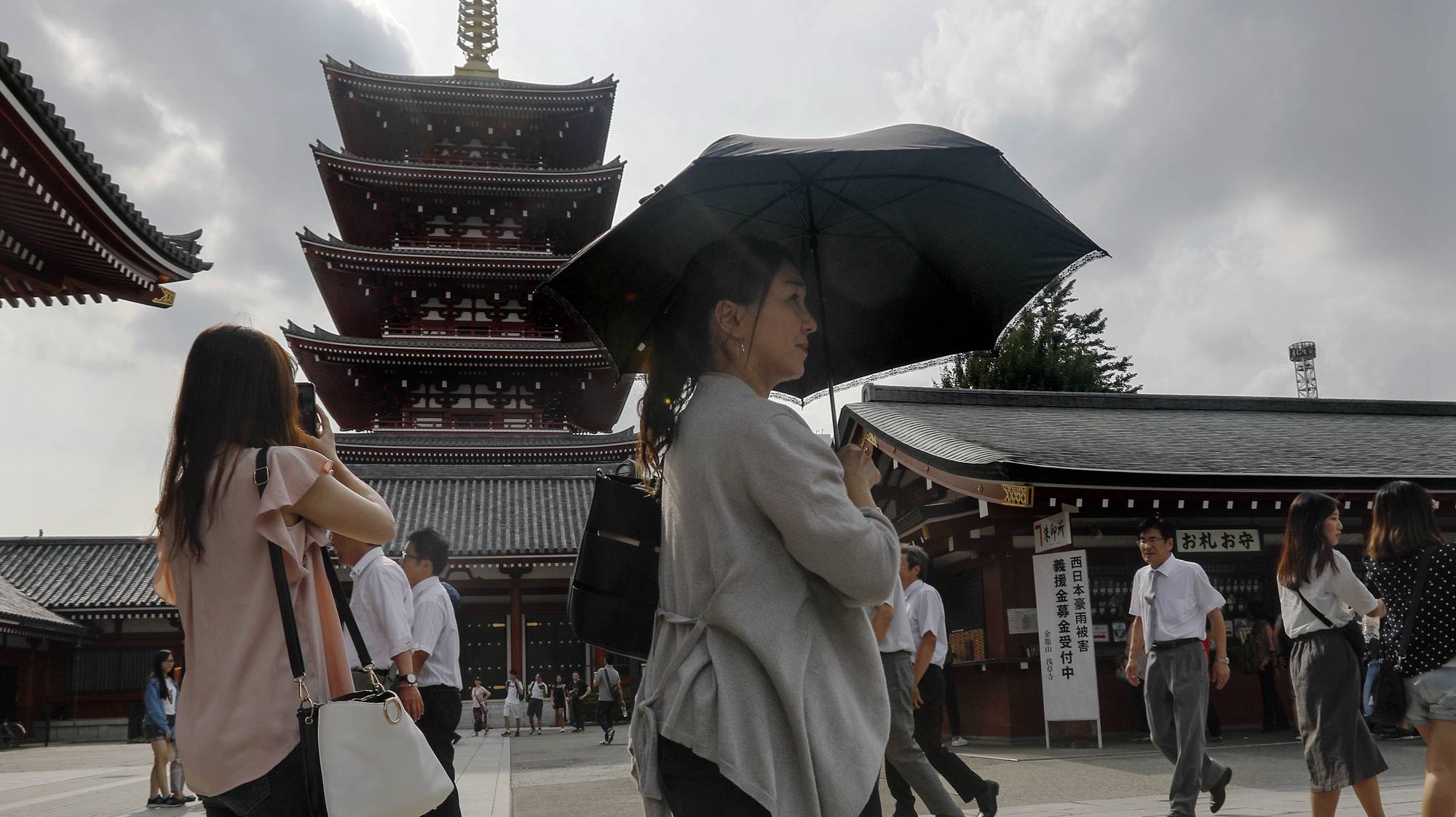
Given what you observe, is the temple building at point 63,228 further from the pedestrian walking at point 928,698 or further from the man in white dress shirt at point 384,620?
the pedestrian walking at point 928,698

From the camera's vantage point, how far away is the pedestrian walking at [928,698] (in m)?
5.46

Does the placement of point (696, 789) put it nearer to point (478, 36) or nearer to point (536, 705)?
point (536, 705)

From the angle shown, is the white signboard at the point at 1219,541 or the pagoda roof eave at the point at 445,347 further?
the pagoda roof eave at the point at 445,347

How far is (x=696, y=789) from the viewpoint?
62.8 inches

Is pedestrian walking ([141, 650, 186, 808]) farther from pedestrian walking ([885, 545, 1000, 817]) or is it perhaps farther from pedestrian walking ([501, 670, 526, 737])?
pedestrian walking ([501, 670, 526, 737])

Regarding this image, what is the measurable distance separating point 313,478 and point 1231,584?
1144cm

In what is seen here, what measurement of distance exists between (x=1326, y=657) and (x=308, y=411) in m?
4.24

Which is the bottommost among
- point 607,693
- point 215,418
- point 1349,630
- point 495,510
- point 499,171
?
point 607,693

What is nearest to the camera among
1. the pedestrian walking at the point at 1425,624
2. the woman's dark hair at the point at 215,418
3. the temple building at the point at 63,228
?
the woman's dark hair at the point at 215,418

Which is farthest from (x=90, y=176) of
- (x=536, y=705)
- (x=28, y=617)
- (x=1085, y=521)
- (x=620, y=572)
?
(x=28, y=617)

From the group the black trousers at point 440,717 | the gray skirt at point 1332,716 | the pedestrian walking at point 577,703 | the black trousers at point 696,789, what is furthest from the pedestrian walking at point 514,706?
the black trousers at point 696,789

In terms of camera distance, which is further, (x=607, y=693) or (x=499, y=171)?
(x=499, y=171)

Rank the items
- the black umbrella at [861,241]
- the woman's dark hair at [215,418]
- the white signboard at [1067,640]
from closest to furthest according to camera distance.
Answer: the woman's dark hair at [215,418] < the black umbrella at [861,241] < the white signboard at [1067,640]

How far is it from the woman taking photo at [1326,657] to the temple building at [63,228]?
7488 mm
